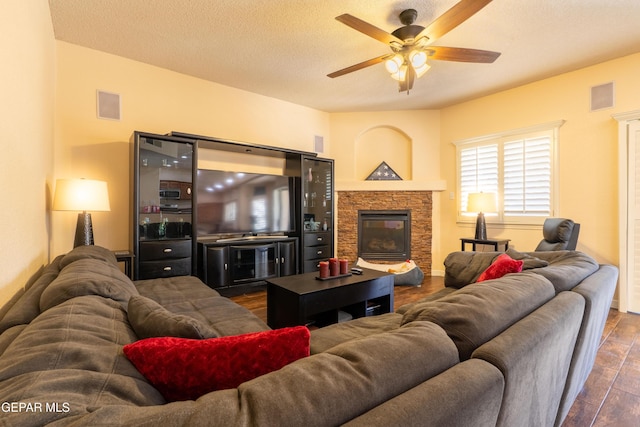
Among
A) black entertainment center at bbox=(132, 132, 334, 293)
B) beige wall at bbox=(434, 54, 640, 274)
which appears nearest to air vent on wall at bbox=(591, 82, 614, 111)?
beige wall at bbox=(434, 54, 640, 274)

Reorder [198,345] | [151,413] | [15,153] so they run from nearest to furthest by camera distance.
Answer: [151,413] → [198,345] → [15,153]

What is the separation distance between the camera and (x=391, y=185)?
5270mm

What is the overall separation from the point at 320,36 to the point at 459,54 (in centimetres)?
133

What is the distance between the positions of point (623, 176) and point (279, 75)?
4.14 m

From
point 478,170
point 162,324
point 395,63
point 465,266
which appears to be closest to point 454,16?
point 395,63

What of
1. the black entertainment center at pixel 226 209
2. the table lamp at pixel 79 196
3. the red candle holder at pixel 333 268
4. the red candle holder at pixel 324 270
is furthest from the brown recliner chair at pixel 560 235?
the table lamp at pixel 79 196

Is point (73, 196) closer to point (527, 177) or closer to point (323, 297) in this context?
point (323, 297)

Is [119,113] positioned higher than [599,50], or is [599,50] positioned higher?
[599,50]

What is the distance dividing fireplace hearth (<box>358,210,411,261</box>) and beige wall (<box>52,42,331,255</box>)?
2592mm

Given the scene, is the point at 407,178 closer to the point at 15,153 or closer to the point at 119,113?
the point at 119,113

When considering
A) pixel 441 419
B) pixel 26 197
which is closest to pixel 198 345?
pixel 441 419

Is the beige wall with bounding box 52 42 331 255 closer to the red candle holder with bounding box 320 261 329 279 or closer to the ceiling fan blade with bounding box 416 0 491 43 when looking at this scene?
the red candle holder with bounding box 320 261 329 279

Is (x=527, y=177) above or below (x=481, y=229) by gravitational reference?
above

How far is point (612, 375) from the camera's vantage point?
82.7 inches
